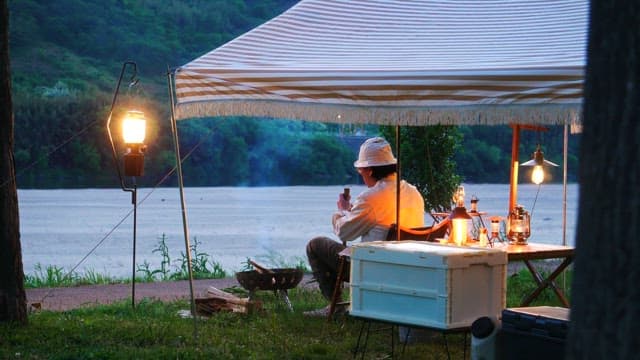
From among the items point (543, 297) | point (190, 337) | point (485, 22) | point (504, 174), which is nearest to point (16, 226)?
point (190, 337)

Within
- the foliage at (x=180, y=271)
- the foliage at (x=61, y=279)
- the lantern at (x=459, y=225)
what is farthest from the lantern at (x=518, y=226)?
the foliage at (x=61, y=279)

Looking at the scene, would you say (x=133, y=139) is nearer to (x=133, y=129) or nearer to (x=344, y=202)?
(x=133, y=129)

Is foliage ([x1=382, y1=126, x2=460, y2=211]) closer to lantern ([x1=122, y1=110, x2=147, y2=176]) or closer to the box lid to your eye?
lantern ([x1=122, y1=110, x2=147, y2=176])

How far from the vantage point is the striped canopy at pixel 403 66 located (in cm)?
551

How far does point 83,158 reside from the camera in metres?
21.4

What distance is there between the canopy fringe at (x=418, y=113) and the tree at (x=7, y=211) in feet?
5.53

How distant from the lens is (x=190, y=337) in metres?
6.67

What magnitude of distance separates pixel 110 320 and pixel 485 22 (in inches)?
132

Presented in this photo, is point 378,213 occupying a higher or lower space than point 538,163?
lower

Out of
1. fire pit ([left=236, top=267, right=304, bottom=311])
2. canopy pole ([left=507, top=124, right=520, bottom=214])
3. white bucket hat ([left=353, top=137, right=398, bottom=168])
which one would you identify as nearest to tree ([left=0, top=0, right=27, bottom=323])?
fire pit ([left=236, top=267, right=304, bottom=311])

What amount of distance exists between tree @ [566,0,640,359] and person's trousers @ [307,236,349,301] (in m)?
4.93

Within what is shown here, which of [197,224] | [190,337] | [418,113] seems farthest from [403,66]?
[197,224]

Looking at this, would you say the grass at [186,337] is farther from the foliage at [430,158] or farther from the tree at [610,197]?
the foliage at [430,158]

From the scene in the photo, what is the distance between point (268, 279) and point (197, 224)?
39.2 ft
